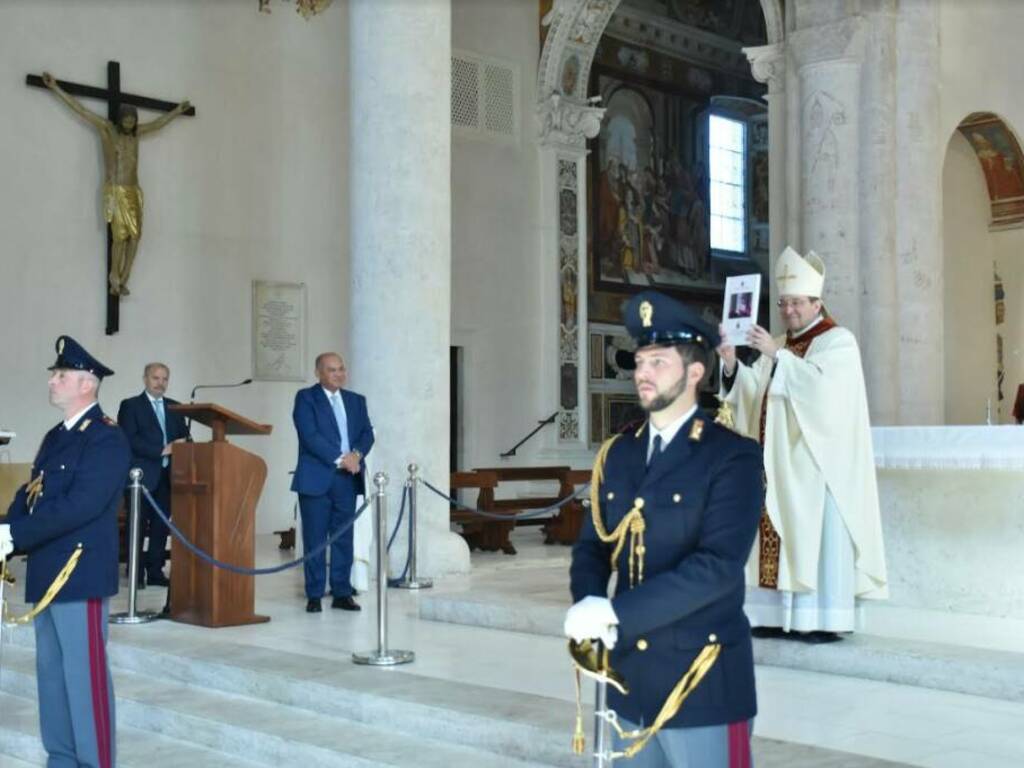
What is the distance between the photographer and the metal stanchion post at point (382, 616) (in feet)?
23.7

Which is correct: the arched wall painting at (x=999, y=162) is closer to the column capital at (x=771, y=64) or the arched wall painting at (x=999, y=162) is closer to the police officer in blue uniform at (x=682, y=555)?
the column capital at (x=771, y=64)

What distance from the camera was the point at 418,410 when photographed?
35.5 feet

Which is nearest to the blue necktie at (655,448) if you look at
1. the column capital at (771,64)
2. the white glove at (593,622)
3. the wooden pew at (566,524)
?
the white glove at (593,622)

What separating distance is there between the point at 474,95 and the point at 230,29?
3549 millimetres

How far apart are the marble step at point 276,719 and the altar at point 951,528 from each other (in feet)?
9.26

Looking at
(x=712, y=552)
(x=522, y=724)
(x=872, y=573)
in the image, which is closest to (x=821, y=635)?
(x=872, y=573)

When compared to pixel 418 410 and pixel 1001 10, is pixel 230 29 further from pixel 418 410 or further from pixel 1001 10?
pixel 1001 10

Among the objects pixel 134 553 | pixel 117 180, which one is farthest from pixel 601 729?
pixel 117 180

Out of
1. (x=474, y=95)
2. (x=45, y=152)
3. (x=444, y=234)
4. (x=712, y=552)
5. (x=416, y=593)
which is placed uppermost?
(x=474, y=95)

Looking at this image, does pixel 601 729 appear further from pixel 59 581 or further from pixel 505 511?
pixel 505 511

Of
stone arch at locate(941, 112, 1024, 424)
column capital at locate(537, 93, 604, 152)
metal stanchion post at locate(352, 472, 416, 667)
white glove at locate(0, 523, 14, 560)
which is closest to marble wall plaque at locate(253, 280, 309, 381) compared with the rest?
column capital at locate(537, 93, 604, 152)

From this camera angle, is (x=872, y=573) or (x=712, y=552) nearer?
(x=712, y=552)

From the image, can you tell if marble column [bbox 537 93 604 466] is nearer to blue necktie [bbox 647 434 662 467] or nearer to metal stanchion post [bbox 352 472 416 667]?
metal stanchion post [bbox 352 472 416 667]

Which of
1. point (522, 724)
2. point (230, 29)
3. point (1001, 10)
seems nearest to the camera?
point (522, 724)
